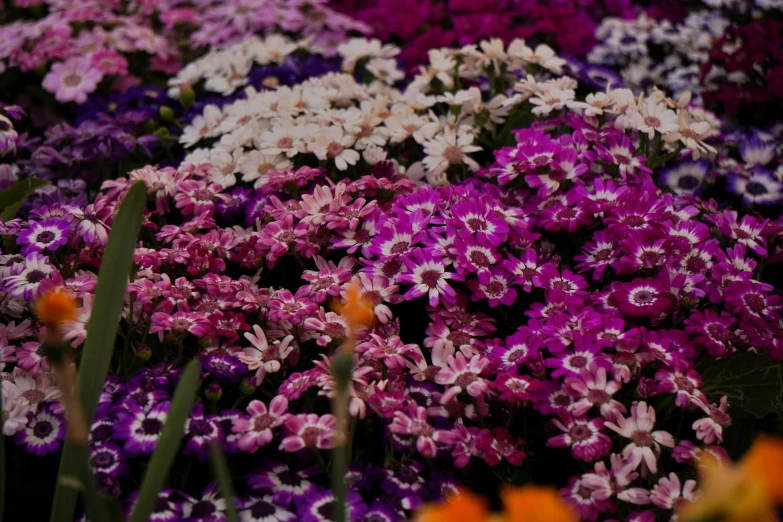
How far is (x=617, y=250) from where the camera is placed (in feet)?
5.59

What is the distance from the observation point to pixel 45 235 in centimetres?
176

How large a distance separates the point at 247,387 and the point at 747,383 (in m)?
1.05

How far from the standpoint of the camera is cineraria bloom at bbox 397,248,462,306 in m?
1.60

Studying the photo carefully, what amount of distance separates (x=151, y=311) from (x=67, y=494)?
463 millimetres

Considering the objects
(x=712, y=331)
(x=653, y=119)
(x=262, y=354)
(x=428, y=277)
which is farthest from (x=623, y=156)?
(x=262, y=354)

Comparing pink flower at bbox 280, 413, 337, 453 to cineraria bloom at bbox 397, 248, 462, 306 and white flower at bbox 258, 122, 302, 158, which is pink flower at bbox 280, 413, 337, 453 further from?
white flower at bbox 258, 122, 302, 158

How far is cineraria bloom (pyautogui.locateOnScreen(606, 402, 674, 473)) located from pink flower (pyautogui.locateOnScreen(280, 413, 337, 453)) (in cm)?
50

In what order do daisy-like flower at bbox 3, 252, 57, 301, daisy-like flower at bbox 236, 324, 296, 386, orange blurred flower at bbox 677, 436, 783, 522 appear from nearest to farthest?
orange blurred flower at bbox 677, 436, 783, 522 < daisy-like flower at bbox 236, 324, 296, 386 < daisy-like flower at bbox 3, 252, 57, 301

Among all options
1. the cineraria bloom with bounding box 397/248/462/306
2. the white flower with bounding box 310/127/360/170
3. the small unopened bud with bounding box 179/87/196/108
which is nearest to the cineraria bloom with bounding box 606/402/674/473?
the cineraria bloom with bounding box 397/248/462/306

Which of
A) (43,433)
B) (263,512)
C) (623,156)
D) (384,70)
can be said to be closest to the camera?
(263,512)

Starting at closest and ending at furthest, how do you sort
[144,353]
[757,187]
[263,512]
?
[263,512]
[144,353]
[757,187]

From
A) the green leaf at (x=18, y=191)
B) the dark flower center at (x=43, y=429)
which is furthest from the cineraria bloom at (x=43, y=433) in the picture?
the green leaf at (x=18, y=191)

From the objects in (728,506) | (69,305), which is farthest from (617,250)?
(69,305)

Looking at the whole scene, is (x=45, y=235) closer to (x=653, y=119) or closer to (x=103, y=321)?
(x=103, y=321)
